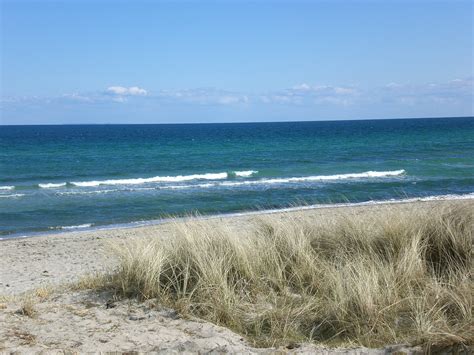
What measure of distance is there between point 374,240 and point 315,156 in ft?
119

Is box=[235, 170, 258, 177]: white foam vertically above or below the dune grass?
below

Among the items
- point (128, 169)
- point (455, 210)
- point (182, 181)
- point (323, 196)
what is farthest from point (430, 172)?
point (455, 210)

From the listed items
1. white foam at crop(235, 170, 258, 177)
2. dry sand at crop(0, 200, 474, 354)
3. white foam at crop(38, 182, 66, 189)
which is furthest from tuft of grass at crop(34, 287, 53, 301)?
white foam at crop(235, 170, 258, 177)

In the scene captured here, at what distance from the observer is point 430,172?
97.3ft

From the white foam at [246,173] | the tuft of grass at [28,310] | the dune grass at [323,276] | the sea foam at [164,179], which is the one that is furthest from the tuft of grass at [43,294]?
the white foam at [246,173]

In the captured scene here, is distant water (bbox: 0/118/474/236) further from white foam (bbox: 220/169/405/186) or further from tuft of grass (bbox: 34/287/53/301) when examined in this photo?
tuft of grass (bbox: 34/287/53/301)

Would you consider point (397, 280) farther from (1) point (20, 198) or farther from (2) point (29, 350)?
(1) point (20, 198)

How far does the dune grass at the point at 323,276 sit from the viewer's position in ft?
16.0

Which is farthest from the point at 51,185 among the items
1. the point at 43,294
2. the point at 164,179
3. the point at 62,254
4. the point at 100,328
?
the point at 100,328

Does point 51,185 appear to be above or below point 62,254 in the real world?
above

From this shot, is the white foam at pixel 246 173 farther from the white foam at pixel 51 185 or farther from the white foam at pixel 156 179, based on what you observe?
A: the white foam at pixel 51 185

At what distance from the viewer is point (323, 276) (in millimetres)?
6137

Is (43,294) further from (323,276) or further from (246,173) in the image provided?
(246,173)

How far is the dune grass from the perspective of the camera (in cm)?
486
